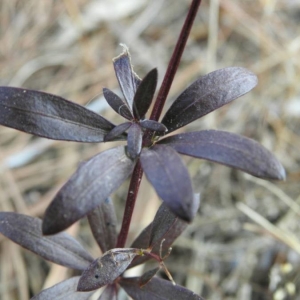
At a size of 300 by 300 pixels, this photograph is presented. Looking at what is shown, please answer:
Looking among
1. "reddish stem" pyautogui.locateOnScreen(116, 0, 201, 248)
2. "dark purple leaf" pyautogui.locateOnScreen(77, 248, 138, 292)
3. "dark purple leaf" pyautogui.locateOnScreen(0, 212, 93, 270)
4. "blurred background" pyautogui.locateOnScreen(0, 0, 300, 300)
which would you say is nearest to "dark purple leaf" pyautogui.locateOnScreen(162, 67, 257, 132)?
"reddish stem" pyautogui.locateOnScreen(116, 0, 201, 248)

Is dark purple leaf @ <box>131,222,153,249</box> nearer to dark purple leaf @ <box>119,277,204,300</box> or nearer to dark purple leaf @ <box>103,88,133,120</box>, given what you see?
dark purple leaf @ <box>119,277,204,300</box>

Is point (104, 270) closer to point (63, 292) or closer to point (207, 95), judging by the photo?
point (63, 292)

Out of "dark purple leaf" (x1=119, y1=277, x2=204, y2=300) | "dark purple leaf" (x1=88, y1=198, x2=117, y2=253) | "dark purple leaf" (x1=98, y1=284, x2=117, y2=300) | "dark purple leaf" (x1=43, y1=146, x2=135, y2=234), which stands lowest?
"dark purple leaf" (x1=119, y1=277, x2=204, y2=300)

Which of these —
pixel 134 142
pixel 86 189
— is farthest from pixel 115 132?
pixel 86 189

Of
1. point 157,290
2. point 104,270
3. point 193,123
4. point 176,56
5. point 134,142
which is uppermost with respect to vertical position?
point 176,56

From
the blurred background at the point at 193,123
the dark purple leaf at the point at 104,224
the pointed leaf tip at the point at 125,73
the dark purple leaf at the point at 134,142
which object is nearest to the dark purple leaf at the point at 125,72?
the pointed leaf tip at the point at 125,73

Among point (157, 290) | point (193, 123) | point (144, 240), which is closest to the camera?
point (157, 290)
